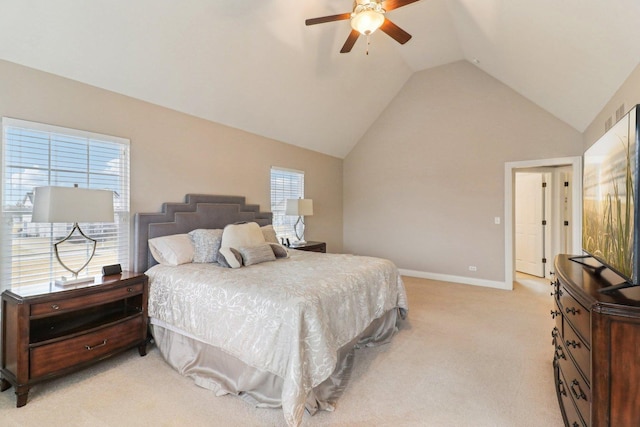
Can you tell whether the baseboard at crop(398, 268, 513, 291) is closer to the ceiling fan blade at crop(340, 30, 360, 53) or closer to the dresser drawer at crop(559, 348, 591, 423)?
the dresser drawer at crop(559, 348, 591, 423)

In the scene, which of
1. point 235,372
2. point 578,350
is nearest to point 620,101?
point 578,350

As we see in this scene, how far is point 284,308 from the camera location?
6.50 feet

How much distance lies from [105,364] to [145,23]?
301 cm

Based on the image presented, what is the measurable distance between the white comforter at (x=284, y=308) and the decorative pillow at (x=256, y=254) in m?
0.10

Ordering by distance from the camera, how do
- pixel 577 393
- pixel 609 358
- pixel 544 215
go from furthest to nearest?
1. pixel 544 215
2. pixel 577 393
3. pixel 609 358

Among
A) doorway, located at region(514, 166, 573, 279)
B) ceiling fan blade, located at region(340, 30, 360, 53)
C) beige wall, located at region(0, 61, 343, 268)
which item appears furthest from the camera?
doorway, located at region(514, 166, 573, 279)

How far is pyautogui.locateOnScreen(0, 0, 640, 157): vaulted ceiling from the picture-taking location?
94.7 inches

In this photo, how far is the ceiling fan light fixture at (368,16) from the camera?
2.48 metres

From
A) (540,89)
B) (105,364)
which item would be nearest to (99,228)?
(105,364)

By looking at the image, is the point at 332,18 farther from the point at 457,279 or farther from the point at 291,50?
the point at 457,279

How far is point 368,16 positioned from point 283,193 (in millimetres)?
3258

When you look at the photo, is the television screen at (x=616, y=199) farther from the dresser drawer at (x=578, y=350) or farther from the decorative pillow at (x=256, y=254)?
the decorative pillow at (x=256, y=254)

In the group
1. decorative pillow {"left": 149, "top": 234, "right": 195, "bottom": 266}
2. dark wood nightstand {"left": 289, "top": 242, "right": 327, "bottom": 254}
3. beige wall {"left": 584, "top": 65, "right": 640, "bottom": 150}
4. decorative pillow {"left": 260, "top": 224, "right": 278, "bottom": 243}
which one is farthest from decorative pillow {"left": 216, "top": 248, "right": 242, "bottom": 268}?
beige wall {"left": 584, "top": 65, "right": 640, "bottom": 150}

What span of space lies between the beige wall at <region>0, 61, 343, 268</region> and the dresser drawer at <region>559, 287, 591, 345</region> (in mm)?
3741
